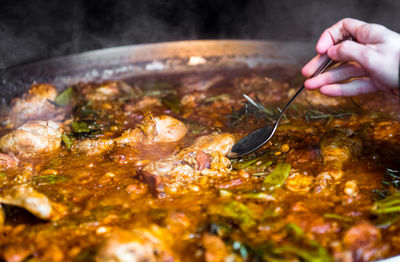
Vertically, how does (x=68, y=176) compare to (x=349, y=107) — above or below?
below

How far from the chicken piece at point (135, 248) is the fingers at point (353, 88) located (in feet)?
5.48

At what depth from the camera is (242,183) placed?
240 cm

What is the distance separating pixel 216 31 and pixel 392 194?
231 inches

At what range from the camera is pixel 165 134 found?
2988mm

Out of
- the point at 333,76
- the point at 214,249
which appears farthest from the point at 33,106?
the point at 333,76

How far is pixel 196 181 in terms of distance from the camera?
8.02 feet

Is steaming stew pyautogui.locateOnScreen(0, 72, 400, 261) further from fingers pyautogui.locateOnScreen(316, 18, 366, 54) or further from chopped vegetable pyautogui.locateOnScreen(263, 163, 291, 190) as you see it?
fingers pyautogui.locateOnScreen(316, 18, 366, 54)

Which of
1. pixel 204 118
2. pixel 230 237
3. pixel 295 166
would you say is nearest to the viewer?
pixel 230 237

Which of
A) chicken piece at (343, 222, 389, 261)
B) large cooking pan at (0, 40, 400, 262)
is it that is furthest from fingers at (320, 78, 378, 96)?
large cooking pan at (0, 40, 400, 262)

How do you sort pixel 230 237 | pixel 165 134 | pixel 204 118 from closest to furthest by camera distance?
pixel 230 237, pixel 165 134, pixel 204 118

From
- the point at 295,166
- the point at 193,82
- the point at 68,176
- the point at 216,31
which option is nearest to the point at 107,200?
the point at 68,176

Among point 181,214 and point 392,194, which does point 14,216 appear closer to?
point 181,214

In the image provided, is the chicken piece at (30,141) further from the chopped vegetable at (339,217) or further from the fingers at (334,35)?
the fingers at (334,35)

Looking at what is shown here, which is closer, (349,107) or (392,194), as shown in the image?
(392,194)
